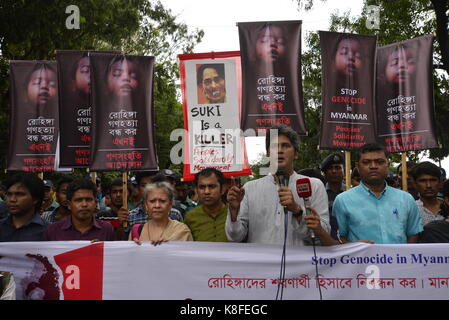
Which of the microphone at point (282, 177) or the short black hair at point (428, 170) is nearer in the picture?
the microphone at point (282, 177)

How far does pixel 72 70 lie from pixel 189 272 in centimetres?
474

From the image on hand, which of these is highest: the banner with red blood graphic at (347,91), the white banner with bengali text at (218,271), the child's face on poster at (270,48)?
the child's face on poster at (270,48)

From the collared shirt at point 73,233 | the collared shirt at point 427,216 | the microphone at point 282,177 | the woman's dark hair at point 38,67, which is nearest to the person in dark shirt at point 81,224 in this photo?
the collared shirt at point 73,233

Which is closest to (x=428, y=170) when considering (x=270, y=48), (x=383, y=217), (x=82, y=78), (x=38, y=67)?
(x=383, y=217)

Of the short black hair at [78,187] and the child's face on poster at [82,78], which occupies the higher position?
the child's face on poster at [82,78]

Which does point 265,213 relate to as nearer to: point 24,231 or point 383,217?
point 383,217

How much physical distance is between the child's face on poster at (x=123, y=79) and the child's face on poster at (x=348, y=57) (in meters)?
2.74

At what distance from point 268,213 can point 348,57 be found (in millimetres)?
4202

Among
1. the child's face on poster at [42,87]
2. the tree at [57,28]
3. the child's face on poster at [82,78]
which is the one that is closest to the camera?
the child's face on poster at [82,78]

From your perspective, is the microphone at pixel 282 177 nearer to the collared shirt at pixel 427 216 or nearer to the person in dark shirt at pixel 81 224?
the person in dark shirt at pixel 81 224

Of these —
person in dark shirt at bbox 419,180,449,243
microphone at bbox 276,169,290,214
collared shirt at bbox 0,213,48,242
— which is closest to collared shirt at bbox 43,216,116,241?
collared shirt at bbox 0,213,48,242

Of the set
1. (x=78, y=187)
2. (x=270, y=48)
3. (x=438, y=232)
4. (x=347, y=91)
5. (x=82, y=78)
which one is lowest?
(x=438, y=232)

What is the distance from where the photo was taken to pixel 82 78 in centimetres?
810

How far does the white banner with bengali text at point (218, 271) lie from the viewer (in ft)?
13.8
